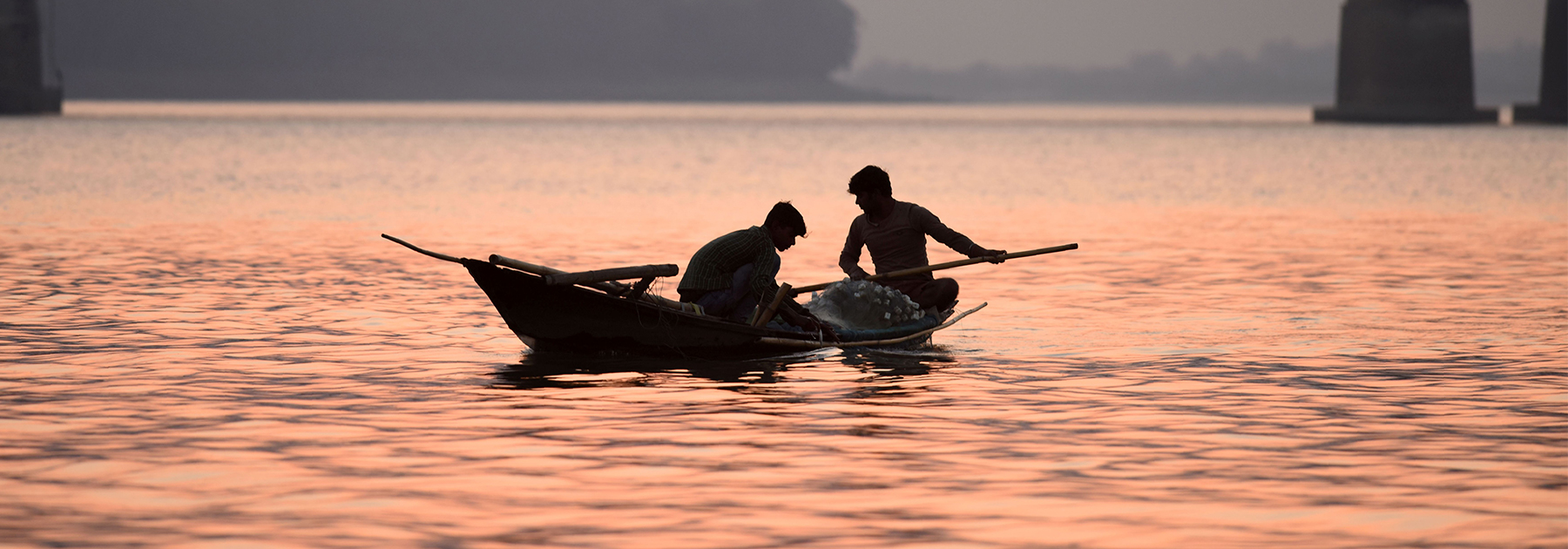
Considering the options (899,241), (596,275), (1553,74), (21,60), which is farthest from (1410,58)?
(596,275)

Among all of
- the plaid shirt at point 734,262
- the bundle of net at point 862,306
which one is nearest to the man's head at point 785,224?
the plaid shirt at point 734,262

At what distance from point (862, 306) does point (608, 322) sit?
2.14 m

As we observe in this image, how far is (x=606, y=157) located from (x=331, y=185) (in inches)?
1210

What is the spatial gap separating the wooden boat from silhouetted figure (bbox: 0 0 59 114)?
397 ft

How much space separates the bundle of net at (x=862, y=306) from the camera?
15.2 meters

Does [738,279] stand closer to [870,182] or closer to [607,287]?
[607,287]

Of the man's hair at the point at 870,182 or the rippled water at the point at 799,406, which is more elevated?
the man's hair at the point at 870,182

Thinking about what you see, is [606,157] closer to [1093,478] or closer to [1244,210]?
[1244,210]

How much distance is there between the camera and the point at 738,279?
14.6 meters

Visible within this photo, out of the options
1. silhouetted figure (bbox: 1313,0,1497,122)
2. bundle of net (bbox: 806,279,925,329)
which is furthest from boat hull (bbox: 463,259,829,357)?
silhouetted figure (bbox: 1313,0,1497,122)

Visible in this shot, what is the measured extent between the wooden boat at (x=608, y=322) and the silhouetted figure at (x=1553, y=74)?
119 metres

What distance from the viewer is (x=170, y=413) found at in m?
12.0

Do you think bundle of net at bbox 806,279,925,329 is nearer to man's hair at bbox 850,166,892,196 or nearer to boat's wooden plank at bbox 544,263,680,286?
man's hair at bbox 850,166,892,196

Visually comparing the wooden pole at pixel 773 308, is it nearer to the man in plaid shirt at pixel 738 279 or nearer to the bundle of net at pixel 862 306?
the man in plaid shirt at pixel 738 279
